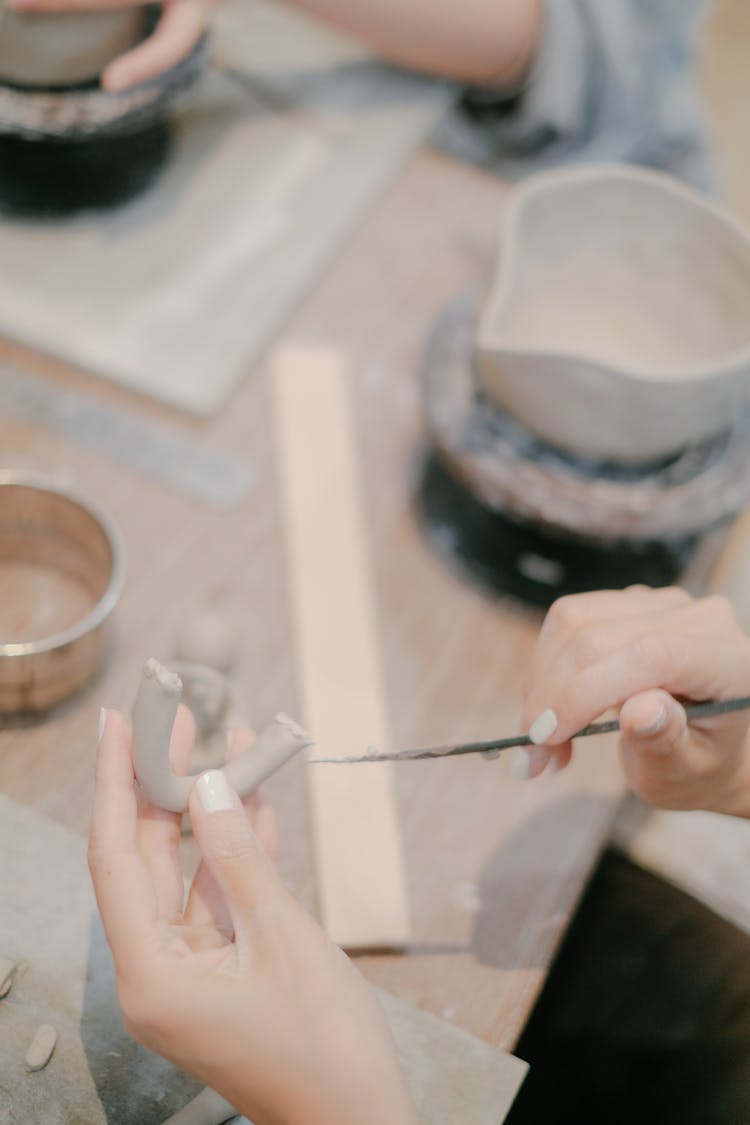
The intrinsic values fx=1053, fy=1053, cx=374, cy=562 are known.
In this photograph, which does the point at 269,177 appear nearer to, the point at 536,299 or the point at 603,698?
the point at 536,299

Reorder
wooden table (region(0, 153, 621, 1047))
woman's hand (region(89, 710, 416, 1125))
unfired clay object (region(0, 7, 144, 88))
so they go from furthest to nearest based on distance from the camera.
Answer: unfired clay object (region(0, 7, 144, 88)) → wooden table (region(0, 153, 621, 1047)) → woman's hand (region(89, 710, 416, 1125))

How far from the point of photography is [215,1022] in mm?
595

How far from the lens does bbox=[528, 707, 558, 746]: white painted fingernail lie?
759 millimetres

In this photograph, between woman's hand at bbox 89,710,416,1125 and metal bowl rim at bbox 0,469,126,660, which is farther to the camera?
metal bowl rim at bbox 0,469,126,660

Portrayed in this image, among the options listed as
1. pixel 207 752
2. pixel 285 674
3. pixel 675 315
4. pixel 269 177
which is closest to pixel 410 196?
pixel 269 177

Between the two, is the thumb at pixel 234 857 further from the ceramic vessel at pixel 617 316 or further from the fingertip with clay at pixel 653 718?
the ceramic vessel at pixel 617 316

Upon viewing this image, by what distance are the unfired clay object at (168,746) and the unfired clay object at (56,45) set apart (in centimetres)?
72

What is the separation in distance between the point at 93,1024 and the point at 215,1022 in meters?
0.15

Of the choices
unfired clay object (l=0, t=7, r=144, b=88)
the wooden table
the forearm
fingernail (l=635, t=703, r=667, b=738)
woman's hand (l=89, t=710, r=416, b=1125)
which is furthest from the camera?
the forearm

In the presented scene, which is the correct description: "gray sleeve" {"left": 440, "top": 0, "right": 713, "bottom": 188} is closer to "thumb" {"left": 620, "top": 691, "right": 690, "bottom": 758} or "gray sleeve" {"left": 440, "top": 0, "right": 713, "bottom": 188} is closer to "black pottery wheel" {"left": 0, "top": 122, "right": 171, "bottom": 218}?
"black pottery wheel" {"left": 0, "top": 122, "right": 171, "bottom": 218}

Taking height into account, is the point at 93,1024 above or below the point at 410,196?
below

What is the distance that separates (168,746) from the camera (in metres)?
0.67

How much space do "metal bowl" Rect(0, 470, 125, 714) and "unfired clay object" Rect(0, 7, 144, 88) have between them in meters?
0.47

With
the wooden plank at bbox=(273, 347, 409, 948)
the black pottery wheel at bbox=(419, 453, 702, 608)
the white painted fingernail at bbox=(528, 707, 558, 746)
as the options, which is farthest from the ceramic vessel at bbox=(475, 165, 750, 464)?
the white painted fingernail at bbox=(528, 707, 558, 746)
